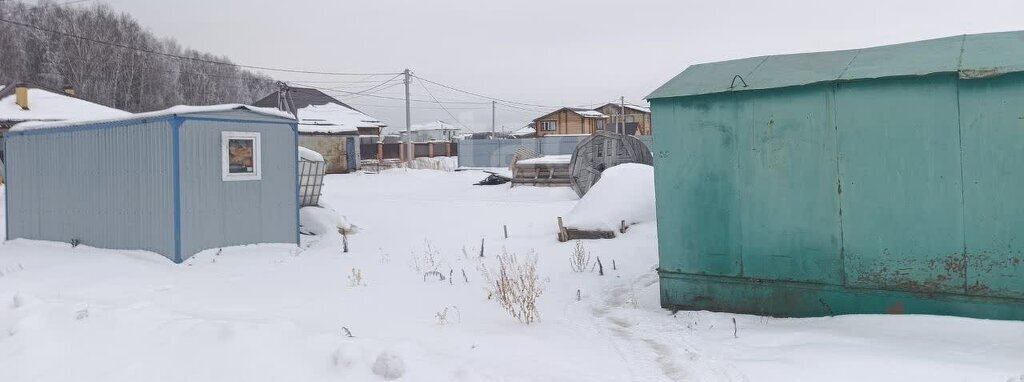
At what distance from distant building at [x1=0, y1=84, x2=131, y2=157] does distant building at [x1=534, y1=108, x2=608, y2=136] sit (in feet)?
117

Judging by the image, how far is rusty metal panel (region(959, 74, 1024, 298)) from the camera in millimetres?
5074

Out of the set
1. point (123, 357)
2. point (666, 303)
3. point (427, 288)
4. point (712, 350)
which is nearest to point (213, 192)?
point (427, 288)

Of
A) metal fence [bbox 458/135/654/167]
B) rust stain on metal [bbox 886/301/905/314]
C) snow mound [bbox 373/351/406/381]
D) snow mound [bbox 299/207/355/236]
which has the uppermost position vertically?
metal fence [bbox 458/135/654/167]

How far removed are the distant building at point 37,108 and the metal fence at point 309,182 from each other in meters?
13.6

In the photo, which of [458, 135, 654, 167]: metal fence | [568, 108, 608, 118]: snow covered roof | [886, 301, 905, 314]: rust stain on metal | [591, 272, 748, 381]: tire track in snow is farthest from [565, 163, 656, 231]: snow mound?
[568, 108, 608, 118]: snow covered roof

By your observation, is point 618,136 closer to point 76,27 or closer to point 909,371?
point 909,371

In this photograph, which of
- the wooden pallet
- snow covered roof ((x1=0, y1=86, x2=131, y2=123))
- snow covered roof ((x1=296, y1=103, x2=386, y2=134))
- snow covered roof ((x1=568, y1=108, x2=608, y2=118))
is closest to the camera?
the wooden pallet

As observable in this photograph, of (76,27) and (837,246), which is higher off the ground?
(76,27)

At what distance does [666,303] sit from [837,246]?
1.56 metres

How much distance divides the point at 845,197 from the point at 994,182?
0.98 m

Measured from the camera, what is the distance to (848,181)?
18.5ft

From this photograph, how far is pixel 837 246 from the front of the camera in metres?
5.70

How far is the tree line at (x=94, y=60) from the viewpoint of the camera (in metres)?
47.1

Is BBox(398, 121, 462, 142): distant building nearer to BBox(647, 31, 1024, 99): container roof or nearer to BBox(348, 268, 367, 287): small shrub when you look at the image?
BBox(348, 268, 367, 287): small shrub
